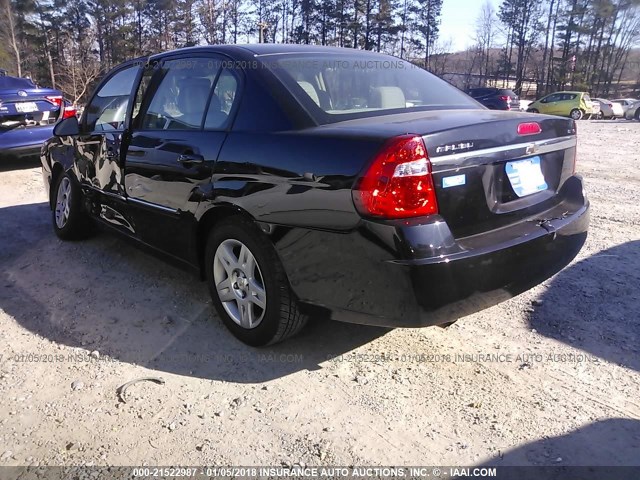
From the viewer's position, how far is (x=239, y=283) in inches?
117

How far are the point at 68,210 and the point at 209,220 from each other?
2.26m

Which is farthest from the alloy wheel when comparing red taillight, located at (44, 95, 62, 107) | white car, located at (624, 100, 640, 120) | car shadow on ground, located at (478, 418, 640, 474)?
white car, located at (624, 100, 640, 120)

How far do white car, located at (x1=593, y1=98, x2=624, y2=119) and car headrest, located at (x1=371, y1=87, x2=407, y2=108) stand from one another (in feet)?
103

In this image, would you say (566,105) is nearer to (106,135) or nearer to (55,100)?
(55,100)

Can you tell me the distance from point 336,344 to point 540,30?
6614 centimetres

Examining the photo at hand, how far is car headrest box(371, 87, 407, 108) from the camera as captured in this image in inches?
116

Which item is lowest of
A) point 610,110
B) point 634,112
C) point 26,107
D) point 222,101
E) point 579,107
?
point 610,110

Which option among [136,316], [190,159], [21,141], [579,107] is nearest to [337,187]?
[190,159]

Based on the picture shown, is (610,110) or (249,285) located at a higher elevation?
(249,285)

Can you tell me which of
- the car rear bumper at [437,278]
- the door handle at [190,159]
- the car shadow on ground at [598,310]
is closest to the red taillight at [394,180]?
the car rear bumper at [437,278]

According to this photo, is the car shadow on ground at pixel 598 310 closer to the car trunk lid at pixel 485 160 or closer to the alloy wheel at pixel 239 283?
the car trunk lid at pixel 485 160

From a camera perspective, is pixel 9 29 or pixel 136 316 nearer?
pixel 136 316

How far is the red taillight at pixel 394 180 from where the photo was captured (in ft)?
7.16

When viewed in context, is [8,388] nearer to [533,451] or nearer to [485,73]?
[533,451]
